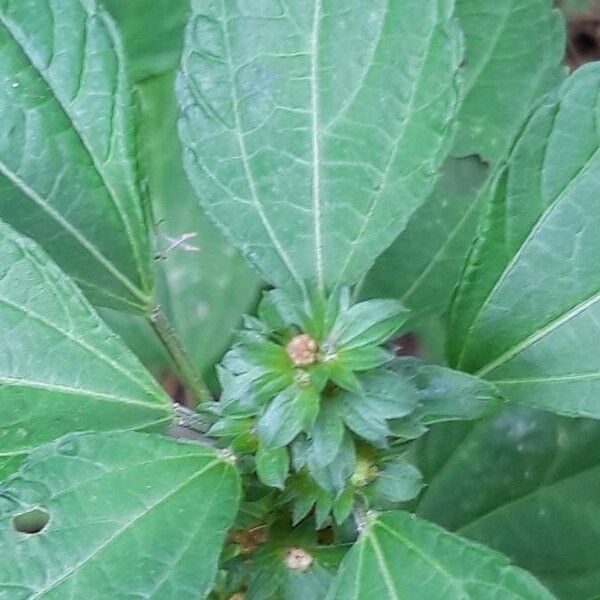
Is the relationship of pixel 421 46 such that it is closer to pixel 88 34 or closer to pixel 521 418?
pixel 88 34

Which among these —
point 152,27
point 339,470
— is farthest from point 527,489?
point 152,27

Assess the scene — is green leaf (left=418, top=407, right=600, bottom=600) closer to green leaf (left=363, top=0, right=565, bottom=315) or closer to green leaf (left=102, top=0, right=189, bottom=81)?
green leaf (left=363, top=0, right=565, bottom=315)

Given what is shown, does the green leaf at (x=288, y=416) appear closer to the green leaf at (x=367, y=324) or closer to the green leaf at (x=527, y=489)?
the green leaf at (x=367, y=324)

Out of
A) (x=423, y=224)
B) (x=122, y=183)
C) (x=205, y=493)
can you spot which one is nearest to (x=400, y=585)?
(x=205, y=493)

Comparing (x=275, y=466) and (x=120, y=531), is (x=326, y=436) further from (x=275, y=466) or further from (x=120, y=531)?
(x=120, y=531)

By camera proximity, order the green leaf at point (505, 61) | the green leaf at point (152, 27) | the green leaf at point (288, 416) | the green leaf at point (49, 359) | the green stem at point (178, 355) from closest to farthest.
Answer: the green leaf at point (288, 416) → the green leaf at point (49, 359) → the green stem at point (178, 355) → the green leaf at point (505, 61) → the green leaf at point (152, 27)

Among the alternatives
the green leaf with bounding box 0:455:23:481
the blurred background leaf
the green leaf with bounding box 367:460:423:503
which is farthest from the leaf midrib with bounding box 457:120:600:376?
the blurred background leaf

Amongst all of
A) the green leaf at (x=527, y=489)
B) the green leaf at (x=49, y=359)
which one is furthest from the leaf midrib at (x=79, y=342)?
the green leaf at (x=527, y=489)
